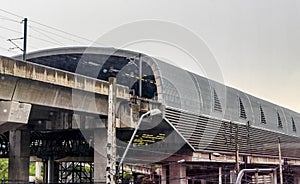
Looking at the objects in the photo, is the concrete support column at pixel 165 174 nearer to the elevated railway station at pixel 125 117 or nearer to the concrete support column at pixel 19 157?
the elevated railway station at pixel 125 117

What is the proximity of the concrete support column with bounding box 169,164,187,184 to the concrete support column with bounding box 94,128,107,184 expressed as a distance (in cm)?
1244

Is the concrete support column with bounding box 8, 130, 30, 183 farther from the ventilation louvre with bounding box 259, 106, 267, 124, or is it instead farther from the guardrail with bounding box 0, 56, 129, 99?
the ventilation louvre with bounding box 259, 106, 267, 124

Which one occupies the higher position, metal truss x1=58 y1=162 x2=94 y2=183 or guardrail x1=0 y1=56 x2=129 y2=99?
guardrail x1=0 y1=56 x2=129 y2=99

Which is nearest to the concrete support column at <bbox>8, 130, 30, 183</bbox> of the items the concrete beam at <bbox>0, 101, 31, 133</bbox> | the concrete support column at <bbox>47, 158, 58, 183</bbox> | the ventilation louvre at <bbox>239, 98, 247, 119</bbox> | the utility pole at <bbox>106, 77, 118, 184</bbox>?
the concrete beam at <bbox>0, 101, 31, 133</bbox>

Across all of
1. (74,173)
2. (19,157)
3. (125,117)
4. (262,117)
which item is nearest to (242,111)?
(262,117)

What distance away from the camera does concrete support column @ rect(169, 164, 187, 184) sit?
114 feet

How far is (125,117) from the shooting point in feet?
75.3

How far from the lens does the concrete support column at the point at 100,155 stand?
75.2 ft

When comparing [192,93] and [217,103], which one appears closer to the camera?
[192,93]

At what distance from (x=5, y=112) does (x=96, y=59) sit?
15728 mm

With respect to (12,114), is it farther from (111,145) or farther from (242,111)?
(242,111)

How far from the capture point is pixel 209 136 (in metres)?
35.1

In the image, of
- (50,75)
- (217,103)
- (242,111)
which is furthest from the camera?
(242,111)

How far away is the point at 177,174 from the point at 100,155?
12.9m
